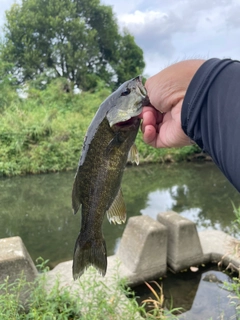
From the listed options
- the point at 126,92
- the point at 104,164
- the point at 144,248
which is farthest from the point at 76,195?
the point at 144,248

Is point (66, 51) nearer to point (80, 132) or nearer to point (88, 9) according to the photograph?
point (88, 9)

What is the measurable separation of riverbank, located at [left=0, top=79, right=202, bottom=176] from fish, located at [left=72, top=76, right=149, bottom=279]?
1072 cm

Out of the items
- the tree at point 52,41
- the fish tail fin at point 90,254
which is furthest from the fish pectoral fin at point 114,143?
the tree at point 52,41

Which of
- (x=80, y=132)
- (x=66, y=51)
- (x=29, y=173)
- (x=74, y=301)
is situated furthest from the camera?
(x=66, y=51)

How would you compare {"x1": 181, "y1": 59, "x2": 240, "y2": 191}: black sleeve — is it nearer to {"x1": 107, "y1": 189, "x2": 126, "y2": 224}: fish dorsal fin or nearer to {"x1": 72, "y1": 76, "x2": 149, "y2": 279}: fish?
{"x1": 72, "y1": 76, "x2": 149, "y2": 279}: fish

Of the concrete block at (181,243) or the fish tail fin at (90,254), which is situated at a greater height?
the fish tail fin at (90,254)

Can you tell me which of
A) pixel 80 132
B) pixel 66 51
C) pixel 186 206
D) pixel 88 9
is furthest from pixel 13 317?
pixel 88 9

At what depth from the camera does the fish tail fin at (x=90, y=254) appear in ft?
5.48

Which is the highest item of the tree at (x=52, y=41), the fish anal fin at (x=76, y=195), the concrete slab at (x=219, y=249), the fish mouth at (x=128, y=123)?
the tree at (x=52, y=41)

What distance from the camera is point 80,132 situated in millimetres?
14320

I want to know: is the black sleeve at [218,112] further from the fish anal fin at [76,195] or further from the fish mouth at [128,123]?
the fish anal fin at [76,195]

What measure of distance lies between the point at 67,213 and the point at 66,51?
1974 cm

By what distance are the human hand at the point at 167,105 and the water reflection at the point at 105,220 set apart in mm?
3998

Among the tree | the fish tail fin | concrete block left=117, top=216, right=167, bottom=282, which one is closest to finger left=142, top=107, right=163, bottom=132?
the fish tail fin
